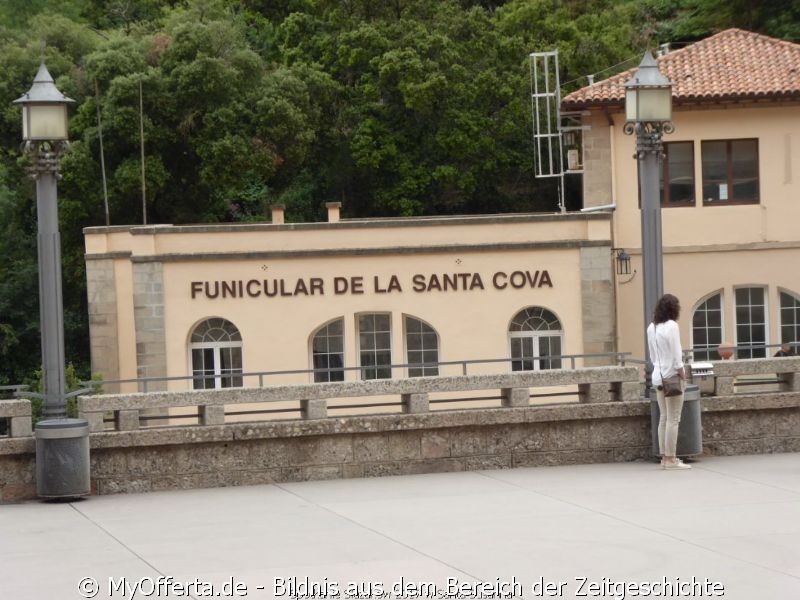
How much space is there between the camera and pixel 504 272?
33.3 metres

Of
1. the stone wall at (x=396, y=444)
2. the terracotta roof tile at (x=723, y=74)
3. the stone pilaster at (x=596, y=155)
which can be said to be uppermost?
the terracotta roof tile at (x=723, y=74)

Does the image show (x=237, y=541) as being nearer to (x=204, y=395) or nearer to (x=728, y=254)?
(x=204, y=395)

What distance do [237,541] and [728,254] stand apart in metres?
24.3

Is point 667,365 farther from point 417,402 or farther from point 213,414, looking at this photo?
point 213,414

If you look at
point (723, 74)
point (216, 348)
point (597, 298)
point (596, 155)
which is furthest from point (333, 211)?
point (723, 74)

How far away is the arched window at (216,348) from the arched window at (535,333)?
20.3ft

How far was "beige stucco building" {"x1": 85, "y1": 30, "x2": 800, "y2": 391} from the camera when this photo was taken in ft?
107

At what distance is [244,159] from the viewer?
4481 centimetres

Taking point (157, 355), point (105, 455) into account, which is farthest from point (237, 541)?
point (157, 355)

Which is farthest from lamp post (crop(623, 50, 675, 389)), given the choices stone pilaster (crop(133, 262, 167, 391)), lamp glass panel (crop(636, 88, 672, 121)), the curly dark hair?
stone pilaster (crop(133, 262, 167, 391))

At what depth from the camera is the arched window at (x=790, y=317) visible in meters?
33.3

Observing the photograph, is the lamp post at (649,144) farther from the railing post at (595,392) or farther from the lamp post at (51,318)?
the lamp post at (51,318)

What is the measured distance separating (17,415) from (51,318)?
96 centimetres

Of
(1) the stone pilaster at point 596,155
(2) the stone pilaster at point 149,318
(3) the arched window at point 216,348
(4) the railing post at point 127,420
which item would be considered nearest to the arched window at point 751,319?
(1) the stone pilaster at point 596,155
